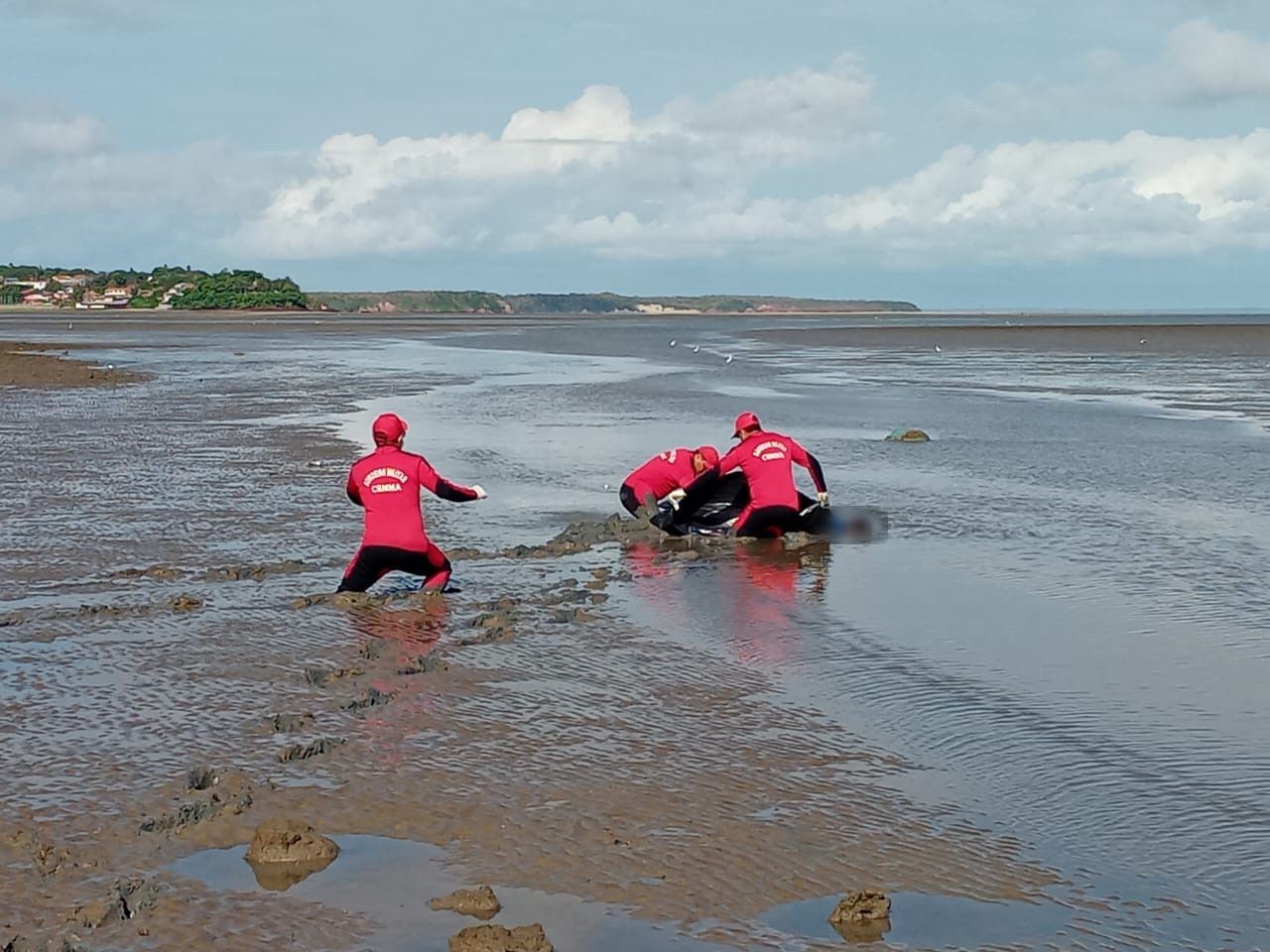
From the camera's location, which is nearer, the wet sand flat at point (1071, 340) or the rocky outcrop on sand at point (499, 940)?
the rocky outcrop on sand at point (499, 940)

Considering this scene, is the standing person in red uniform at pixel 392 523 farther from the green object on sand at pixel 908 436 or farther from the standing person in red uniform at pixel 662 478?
the green object on sand at pixel 908 436

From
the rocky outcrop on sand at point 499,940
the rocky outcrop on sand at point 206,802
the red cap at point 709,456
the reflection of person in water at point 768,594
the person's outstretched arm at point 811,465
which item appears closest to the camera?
the rocky outcrop on sand at point 499,940

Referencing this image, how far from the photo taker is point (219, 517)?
1545cm

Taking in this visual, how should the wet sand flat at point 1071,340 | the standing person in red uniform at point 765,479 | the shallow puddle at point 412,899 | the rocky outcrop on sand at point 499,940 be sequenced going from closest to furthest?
the rocky outcrop on sand at point 499,940
the shallow puddle at point 412,899
the standing person in red uniform at point 765,479
the wet sand flat at point 1071,340

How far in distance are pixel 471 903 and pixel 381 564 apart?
224 inches

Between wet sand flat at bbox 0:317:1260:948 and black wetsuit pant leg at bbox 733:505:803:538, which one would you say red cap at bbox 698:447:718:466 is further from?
wet sand flat at bbox 0:317:1260:948

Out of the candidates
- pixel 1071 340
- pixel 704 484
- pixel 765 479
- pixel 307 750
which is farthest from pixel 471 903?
pixel 1071 340

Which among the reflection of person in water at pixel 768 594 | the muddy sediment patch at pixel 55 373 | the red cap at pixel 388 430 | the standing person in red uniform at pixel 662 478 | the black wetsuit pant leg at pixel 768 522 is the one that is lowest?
the muddy sediment patch at pixel 55 373

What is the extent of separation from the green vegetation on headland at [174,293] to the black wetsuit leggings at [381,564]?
150146mm

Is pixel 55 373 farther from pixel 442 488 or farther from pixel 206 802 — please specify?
pixel 206 802

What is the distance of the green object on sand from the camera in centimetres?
2331

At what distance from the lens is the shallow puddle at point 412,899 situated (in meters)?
5.60

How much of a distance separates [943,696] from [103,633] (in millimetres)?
5234

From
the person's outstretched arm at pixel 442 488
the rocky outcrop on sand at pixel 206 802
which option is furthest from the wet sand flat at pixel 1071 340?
the rocky outcrop on sand at pixel 206 802
